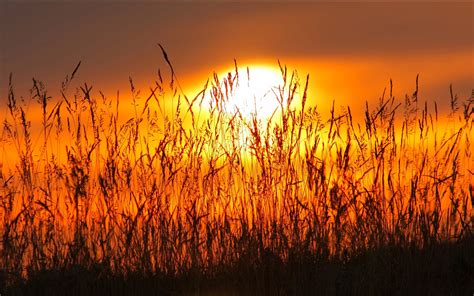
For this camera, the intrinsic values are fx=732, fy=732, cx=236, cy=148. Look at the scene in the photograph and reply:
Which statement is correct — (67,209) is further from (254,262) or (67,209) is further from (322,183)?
(322,183)

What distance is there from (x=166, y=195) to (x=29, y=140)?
906 millimetres

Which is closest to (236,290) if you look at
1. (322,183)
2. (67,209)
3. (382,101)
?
(322,183)

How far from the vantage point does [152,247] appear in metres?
4.00

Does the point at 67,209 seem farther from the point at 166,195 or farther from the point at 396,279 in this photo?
the point at 396,279

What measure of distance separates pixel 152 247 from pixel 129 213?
9.7 inches

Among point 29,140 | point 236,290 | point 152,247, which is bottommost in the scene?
point 236,290

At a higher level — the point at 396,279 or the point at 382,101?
the point at 382,101

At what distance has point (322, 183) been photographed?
13.6ft

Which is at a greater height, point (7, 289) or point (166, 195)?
point (166, 195)

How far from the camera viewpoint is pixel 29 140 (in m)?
4.34

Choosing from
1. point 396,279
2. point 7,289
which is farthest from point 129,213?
point 396,279

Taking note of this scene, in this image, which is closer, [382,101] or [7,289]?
[7,289]

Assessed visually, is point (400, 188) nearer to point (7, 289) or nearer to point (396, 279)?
point (396, 279)

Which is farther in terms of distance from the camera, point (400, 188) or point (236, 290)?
point (400, 188)
